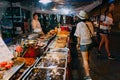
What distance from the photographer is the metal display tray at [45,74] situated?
5273mm

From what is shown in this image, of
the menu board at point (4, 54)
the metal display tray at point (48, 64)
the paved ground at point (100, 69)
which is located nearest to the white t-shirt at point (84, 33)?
the paved ground at point (100, 69)

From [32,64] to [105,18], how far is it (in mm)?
7588

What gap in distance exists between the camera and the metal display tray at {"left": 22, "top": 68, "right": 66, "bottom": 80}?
5273 millimetres

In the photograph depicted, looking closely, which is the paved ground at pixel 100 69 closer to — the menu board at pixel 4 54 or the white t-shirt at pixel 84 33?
the white t-shirt at pixel 84 33

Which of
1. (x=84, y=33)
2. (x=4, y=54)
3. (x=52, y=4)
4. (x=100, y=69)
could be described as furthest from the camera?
(x=52, y=4)

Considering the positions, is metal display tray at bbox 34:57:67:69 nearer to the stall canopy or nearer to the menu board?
the menu board

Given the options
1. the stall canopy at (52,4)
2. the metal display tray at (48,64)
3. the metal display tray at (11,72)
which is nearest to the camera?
the metal display tray at (11,72)

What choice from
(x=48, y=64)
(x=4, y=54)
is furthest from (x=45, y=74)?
(x=4, y=54)

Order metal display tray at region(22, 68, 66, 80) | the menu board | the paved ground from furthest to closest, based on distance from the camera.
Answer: the paved ground
the menu board
metal display tray at region(22, 68, 66, 80)

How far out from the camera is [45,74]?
559cm

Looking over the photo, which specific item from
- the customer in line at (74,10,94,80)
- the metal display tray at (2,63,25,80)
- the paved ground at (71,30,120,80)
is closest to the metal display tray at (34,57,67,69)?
the metal display tray at (2,63,25,80)

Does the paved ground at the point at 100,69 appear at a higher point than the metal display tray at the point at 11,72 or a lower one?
lower

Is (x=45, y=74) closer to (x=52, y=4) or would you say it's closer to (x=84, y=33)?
(x=84, y=33)

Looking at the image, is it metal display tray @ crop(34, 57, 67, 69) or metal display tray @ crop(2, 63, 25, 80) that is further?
metal display tray @ crop(34, 57, 67, 69)
